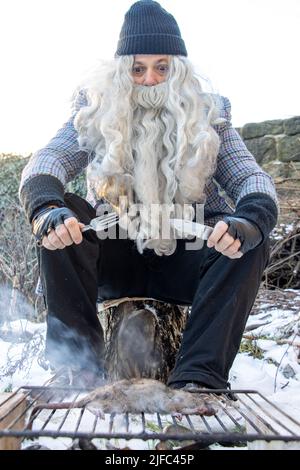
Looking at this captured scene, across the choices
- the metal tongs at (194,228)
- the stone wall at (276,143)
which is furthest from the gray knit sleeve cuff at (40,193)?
the stone wall at (276,143)

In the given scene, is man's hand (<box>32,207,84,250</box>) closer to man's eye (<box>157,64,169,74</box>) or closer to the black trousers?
the black trousers

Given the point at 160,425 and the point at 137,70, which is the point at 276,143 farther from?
the point at 160,425

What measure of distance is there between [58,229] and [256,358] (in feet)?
4.56

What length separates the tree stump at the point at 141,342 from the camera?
208 cm

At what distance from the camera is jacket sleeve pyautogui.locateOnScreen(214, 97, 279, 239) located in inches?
70.4

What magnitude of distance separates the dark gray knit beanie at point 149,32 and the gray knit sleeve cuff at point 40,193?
60 cm

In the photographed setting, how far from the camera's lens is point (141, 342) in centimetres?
209

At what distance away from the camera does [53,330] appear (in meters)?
1.82

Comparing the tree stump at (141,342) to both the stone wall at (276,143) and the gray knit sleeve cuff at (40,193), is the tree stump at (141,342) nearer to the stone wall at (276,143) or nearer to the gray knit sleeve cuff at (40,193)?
the gray knit sleeve cuff at (40,193)

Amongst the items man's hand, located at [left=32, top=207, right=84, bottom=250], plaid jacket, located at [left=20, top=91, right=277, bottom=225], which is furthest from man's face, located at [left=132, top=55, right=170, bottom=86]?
man's hand, located at [left=32, top=207, right=84, bottom=250]

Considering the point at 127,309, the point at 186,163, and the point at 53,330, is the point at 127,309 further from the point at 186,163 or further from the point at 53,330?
the point at 186,163

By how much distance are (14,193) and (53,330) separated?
10.8ft

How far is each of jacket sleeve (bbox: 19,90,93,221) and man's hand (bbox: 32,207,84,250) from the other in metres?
0.10
